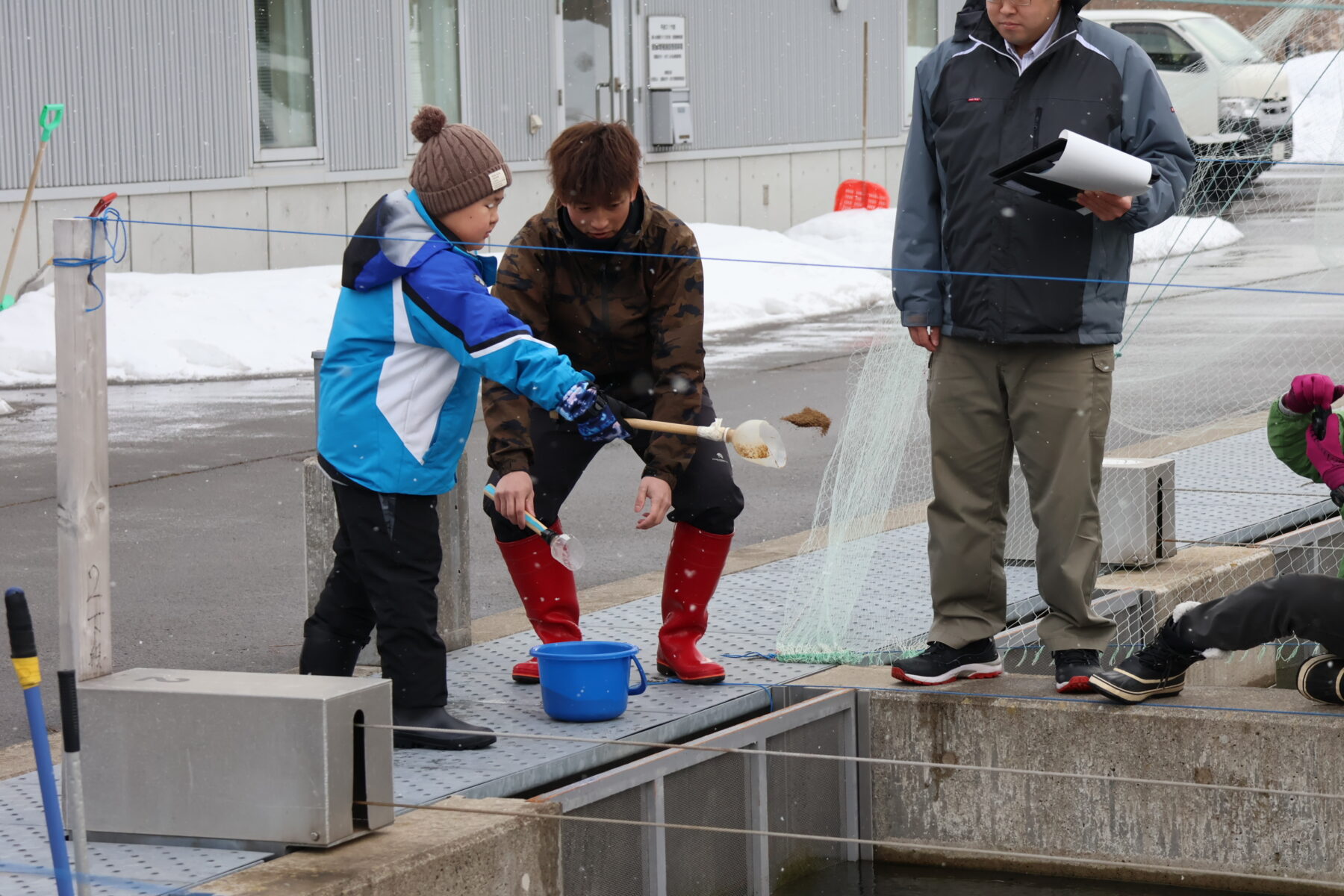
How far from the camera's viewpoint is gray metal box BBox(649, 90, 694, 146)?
A: 2078 cm

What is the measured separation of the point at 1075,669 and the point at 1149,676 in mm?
205

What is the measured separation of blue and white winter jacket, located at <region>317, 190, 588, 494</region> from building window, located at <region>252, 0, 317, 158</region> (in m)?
12.9

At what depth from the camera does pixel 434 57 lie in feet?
61.3

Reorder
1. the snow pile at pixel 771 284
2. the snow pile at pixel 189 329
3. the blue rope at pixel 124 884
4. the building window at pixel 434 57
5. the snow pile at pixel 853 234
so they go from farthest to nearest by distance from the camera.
Result: the snow pile at pixel 853 234
the building window at pixel 434 57
the snow pile at pixel 771 284
the snow pile at pixel 189 329
the blue rope at pixel 124 884

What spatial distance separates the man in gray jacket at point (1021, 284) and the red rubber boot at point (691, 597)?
2.03 ft

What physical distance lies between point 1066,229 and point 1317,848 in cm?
167

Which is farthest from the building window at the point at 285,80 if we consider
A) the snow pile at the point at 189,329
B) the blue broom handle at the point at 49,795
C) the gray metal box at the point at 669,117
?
the blue broom handle at the point at 49,795

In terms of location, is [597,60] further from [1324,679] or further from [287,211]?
[1324,679]

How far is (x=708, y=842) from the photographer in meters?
4.87

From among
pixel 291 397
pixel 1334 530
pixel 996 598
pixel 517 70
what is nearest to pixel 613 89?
pixel 517 70

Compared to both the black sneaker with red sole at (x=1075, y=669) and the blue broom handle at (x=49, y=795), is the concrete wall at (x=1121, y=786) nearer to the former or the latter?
the black sneaker with red sole at (x=1075, y=669)

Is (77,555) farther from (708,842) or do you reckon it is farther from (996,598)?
(996,598)

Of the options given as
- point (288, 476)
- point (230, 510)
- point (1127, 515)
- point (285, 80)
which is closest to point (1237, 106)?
point (1127, 515)

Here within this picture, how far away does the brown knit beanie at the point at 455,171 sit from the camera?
432 centimetres
